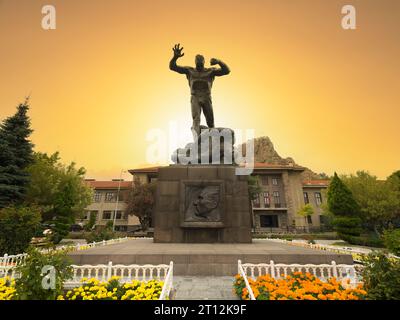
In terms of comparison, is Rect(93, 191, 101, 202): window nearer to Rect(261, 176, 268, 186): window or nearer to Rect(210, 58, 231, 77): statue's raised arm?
Rect(261, 176, 268, 186): window

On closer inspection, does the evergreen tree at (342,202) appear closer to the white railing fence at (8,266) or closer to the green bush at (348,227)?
the green bush at (348,227)

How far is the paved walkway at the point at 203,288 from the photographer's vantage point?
14.9 feet

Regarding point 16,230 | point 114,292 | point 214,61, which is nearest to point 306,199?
point 214,61

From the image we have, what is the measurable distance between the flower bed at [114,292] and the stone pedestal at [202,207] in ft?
15.5

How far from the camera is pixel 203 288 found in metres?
5.05

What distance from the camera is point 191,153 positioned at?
11117 mm

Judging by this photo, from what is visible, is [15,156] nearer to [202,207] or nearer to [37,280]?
[202,207]

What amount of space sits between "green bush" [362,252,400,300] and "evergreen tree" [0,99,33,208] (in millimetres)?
25138

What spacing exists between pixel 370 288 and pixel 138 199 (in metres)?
34.8

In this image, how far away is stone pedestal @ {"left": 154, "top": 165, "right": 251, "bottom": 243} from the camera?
9195mm

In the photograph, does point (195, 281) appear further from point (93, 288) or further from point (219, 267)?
point (93, 288)

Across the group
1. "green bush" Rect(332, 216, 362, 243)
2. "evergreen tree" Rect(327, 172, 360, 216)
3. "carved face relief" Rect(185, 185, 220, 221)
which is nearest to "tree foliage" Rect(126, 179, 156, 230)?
"evergreen tree" Rect(327, 172, 360, 216)

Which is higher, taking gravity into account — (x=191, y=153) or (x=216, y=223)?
(x=191, y=153)

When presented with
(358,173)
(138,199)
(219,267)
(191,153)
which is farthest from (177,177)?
(358,173)
